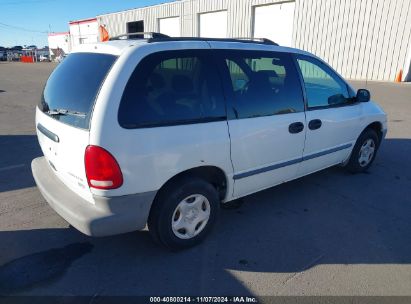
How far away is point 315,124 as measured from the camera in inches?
147

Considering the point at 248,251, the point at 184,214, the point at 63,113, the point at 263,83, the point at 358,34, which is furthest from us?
the point at 358,34

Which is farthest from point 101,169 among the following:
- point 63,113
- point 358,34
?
point 358,34

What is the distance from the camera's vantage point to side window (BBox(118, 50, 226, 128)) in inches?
97.4

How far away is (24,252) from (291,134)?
2.80 metres

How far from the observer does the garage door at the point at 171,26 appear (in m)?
27.1

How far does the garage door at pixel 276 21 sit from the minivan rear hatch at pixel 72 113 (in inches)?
762

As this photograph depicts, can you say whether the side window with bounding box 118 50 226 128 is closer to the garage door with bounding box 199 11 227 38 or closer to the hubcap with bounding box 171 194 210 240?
the hubcap with bounding box 171 194 210 240

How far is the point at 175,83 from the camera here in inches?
108

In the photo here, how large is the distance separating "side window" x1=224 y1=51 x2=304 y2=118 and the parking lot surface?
3.97 feet

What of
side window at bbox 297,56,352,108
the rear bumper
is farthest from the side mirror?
the rear bumper

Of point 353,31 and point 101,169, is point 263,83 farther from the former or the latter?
point 353,31

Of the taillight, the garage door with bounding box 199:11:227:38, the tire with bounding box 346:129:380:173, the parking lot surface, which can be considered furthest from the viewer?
the garage door with bounding box 199:11:227:38

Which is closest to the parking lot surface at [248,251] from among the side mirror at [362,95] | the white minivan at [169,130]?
the white minivan at [169,130]

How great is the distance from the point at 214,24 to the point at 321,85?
21913mm
